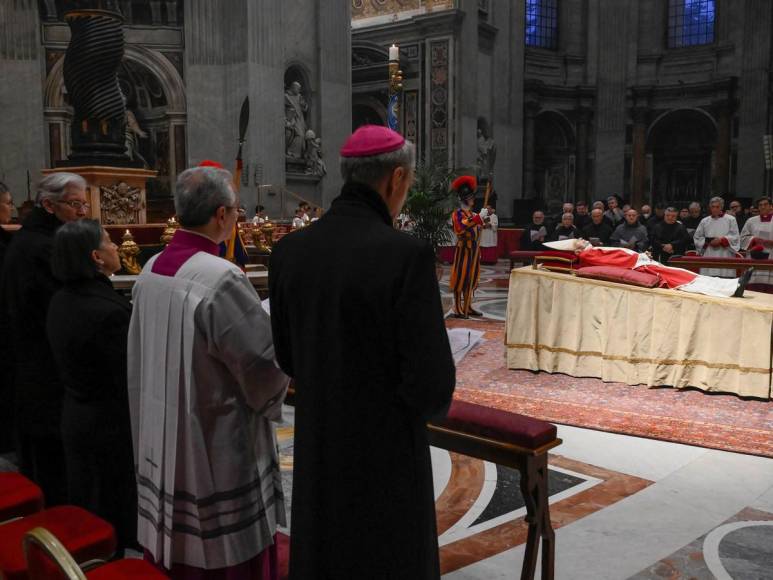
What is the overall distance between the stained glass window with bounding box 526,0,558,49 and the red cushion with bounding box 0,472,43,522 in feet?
80.9

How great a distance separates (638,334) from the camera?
6457 millimetres

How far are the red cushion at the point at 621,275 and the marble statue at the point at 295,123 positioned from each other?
36.7 feet

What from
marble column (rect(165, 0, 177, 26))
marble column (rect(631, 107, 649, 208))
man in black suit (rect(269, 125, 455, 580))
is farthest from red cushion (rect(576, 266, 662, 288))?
marble column (rect(631, 107, 649, 208))

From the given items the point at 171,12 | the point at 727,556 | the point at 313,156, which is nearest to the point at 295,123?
the point at 313,156

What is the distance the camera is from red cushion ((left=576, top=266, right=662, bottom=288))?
6.41m

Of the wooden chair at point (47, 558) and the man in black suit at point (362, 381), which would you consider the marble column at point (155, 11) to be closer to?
the man in black suit at point (362, 381)

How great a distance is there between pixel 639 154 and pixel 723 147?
8.23 ft

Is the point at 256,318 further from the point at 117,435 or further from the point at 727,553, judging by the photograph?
the point at 727,553

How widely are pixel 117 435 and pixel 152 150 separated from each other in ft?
46.7

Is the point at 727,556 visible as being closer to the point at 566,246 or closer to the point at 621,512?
the point at 621,512

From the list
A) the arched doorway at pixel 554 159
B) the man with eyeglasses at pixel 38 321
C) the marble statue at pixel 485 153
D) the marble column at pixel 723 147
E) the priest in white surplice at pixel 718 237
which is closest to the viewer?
the man with eyeglasses at pixel 38 321

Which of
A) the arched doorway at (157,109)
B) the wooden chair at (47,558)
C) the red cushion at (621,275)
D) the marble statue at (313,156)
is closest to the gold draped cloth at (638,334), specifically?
the red cushion at (621,275)

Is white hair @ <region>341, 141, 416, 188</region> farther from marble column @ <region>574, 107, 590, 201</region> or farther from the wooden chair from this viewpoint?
marble column @ <region>574, 107, 590, 201</region>

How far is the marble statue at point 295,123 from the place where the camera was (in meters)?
16.8
